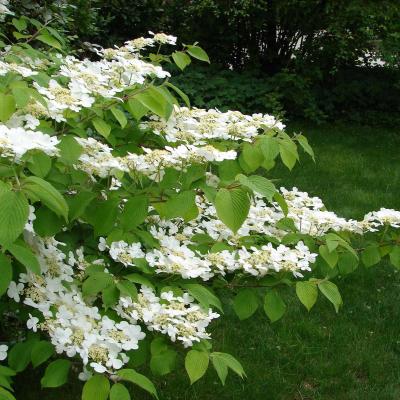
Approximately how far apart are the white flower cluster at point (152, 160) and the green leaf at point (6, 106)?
0.24m

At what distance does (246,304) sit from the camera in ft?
6.11

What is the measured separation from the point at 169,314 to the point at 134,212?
0.89 ft

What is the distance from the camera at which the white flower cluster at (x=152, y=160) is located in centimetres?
164

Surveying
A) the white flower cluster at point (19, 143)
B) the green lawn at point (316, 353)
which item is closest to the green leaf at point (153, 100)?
the white flower cluster at point (19, 143)

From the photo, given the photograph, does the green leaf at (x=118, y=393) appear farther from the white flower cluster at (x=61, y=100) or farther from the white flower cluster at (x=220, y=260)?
the white flower cluster at (x=61, y=100)

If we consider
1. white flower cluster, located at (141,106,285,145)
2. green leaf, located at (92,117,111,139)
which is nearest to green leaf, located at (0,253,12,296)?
green leaf, located at (92,117,111,139)

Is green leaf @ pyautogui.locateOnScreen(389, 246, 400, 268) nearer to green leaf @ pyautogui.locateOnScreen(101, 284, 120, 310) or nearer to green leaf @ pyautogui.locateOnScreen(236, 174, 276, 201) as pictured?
green leaf @ pyautogui.locateOnScreen(236, 174, 276, 201)

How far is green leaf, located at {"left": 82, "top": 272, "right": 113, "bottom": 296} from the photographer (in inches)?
61.1

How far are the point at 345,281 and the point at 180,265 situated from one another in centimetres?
259

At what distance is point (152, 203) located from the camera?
1.72 m

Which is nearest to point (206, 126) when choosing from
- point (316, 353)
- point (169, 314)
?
point (169, 314)

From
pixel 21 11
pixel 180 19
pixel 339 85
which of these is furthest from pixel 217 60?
pixel 21 11

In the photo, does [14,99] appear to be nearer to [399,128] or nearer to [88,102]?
[88,102]

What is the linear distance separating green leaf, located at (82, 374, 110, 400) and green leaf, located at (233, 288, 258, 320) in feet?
1.85
